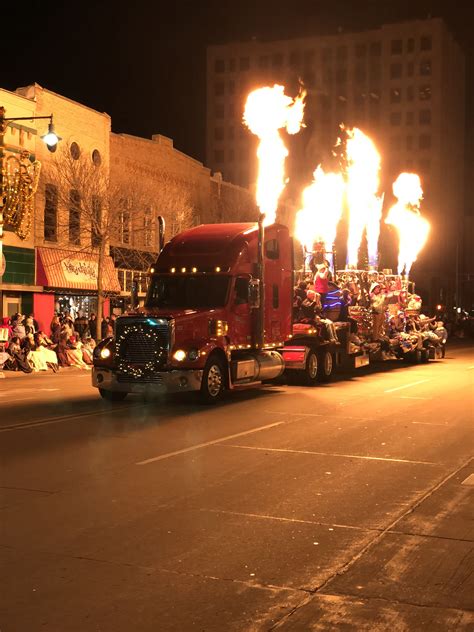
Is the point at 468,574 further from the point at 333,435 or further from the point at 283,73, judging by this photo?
the point at 283,73

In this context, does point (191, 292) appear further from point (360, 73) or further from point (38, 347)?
point (360, 73)

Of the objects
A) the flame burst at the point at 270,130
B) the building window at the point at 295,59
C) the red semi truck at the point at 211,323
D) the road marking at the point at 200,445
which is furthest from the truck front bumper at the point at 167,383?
the building window at the point at 295,59

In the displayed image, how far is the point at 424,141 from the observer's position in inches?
4210

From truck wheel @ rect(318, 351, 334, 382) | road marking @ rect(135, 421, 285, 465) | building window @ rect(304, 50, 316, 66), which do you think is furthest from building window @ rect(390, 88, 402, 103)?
road marking @ rect(135, 421, 285, 465)

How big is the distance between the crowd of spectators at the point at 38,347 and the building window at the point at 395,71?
8999 centimetres

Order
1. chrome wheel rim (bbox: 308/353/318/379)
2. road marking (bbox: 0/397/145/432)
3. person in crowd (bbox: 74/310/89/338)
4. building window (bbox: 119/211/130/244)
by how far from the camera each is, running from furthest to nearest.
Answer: building window (bbox: 119/211/130/244)
person in crowd (bbox: 74/310/89/338)
chrome wheel rim (bbox: 308/353/318/379)
road marking (bbox: 0/397/145/432)

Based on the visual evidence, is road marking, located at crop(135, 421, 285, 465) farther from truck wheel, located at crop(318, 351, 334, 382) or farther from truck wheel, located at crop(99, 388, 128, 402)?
truck wheel, located at crop(318, 351, 334, 382)

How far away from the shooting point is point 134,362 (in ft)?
50.0

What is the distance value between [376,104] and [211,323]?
330 feet

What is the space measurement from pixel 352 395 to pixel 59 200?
65.1 feet

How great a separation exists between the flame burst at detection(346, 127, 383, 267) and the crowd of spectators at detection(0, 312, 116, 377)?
1495cm

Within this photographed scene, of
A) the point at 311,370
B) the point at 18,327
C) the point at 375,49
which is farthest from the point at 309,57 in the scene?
the point at 311,370

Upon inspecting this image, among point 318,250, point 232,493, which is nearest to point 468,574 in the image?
point 232,493

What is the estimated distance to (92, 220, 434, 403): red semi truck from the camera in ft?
49.4
